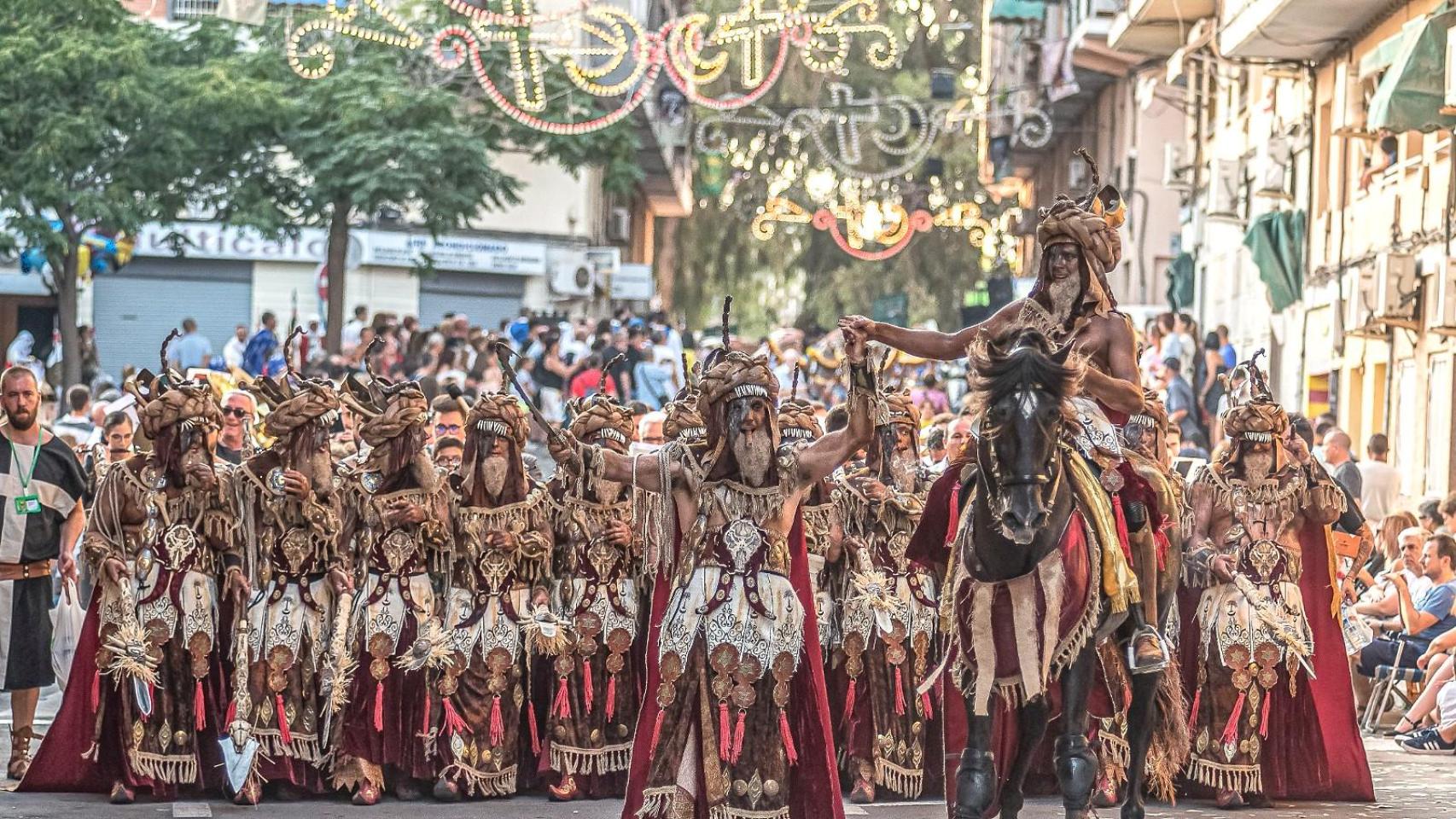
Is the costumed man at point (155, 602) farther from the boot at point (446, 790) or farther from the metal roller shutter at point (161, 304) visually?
the metal roller shutter at point (161, 304)

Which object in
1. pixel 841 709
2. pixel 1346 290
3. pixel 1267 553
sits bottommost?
pixel 841 709

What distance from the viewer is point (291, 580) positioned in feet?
40.2

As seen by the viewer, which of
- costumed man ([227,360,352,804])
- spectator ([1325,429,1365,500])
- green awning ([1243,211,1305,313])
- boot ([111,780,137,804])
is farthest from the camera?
green awning ([1243,211,1305,313])

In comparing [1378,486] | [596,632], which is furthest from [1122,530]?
[1378,486]

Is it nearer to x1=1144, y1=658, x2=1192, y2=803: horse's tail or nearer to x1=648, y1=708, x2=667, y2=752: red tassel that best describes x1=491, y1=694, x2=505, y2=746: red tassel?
x1=648, y1=708, x2=667, y2=752: red tassel

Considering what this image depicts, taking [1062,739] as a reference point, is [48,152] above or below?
above

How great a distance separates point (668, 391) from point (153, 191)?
22.8 feet

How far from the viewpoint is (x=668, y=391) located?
91.0 feet

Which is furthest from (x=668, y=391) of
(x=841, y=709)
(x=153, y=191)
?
(x=841, y=709)

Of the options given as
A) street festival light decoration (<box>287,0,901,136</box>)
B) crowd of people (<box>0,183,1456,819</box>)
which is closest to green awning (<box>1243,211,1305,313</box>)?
street festival light decoration (<box>287,0,901,136</box>)

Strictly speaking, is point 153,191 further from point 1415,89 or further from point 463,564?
point 463,564

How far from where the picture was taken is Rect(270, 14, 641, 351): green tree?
3173cm

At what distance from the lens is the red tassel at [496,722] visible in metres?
12.5

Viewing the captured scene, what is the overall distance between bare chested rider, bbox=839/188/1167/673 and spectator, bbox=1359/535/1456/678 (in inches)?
243
